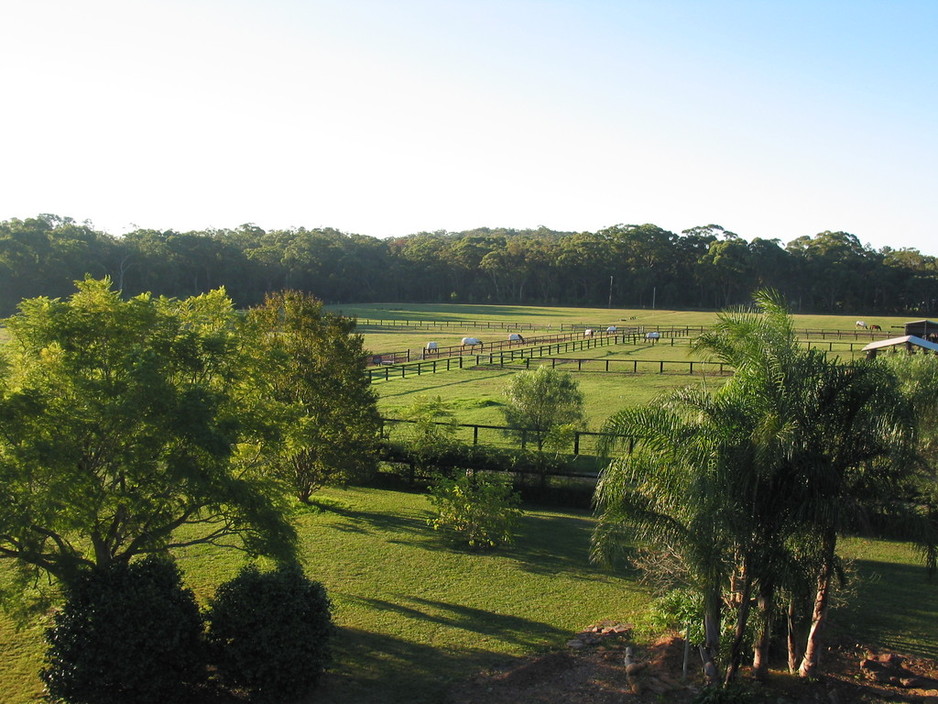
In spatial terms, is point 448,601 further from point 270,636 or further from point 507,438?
point 507,438

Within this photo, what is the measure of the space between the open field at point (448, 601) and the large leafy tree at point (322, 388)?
4.51 ft

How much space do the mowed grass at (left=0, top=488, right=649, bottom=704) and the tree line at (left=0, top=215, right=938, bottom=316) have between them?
85.6 meters

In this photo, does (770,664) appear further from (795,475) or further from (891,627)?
(795,475)

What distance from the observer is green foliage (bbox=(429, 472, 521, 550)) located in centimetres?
1533

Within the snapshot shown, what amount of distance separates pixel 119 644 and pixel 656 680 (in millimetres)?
6506

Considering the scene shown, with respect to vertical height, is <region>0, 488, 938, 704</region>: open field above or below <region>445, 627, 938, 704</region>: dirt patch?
below

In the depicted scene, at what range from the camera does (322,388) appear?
59.4 ft

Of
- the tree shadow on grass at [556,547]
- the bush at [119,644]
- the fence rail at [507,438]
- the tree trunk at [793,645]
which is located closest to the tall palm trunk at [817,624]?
the tree trunk at [793,645]

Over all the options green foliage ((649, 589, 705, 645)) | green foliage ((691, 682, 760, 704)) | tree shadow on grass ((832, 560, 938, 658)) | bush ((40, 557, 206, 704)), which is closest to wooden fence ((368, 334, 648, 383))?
tree shadow on grass ((832, 560, 938, 658))

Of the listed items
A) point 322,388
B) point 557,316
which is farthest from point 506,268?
point 322,388

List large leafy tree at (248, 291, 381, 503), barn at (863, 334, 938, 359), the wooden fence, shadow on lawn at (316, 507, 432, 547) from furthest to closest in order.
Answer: the wooden fence → barn at (863, 334, 938, 359) → large leafy tree at (248, 291, 381, 503) → shadow on lawn at (316, 507, 432, 547)

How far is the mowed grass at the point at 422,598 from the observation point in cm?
1019

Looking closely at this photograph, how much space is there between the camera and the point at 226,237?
478 ft

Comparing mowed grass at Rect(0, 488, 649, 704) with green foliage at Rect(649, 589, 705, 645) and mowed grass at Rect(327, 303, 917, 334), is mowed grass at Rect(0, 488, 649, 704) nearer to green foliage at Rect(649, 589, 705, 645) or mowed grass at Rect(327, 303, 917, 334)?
green foliage at Rect(649, 589, 705, 645)
